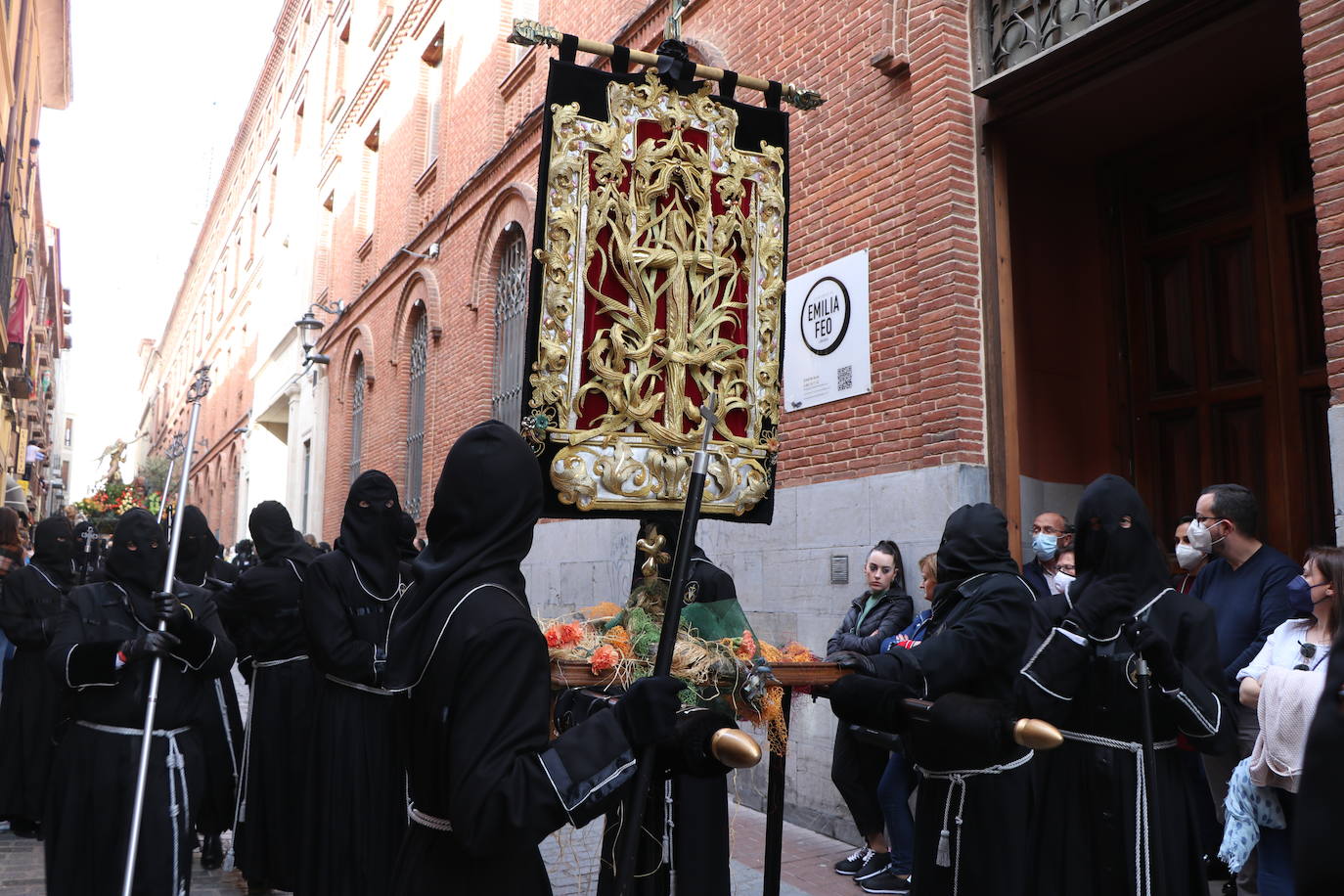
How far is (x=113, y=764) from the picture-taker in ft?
14.2

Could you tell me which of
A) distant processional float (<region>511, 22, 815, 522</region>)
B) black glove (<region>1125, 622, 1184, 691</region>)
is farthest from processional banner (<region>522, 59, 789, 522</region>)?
black glove (<region>1125, 622, 1184, 691</region>)

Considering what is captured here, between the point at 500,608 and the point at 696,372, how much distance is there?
152cm

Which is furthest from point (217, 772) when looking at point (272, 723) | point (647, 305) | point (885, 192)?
point (885, 192)

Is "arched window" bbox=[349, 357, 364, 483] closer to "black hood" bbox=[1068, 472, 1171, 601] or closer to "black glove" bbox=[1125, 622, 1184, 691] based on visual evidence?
"black hood" bbox=[1068, 472, 1171, 601]

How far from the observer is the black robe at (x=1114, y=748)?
3746mm

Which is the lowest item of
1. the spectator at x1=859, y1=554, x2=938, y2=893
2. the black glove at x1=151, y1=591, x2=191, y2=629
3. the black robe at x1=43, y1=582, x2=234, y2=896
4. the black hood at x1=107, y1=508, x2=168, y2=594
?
the spectator at x1=859, y1=554, x2=938, y2=893

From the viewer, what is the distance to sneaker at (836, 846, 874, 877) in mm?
6104

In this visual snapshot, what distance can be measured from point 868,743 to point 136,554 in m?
3.83

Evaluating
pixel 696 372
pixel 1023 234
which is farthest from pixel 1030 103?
pixel 696 372

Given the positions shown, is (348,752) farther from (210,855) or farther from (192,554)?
(210,855)

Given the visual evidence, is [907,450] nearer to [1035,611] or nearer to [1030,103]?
[1030,103]

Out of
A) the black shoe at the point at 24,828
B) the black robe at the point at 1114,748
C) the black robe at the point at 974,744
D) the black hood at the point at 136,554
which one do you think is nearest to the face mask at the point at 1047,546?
the black robe at the point at 1114,748

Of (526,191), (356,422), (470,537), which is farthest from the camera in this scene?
(356,422)

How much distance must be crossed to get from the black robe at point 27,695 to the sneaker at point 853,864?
4.96 meters
